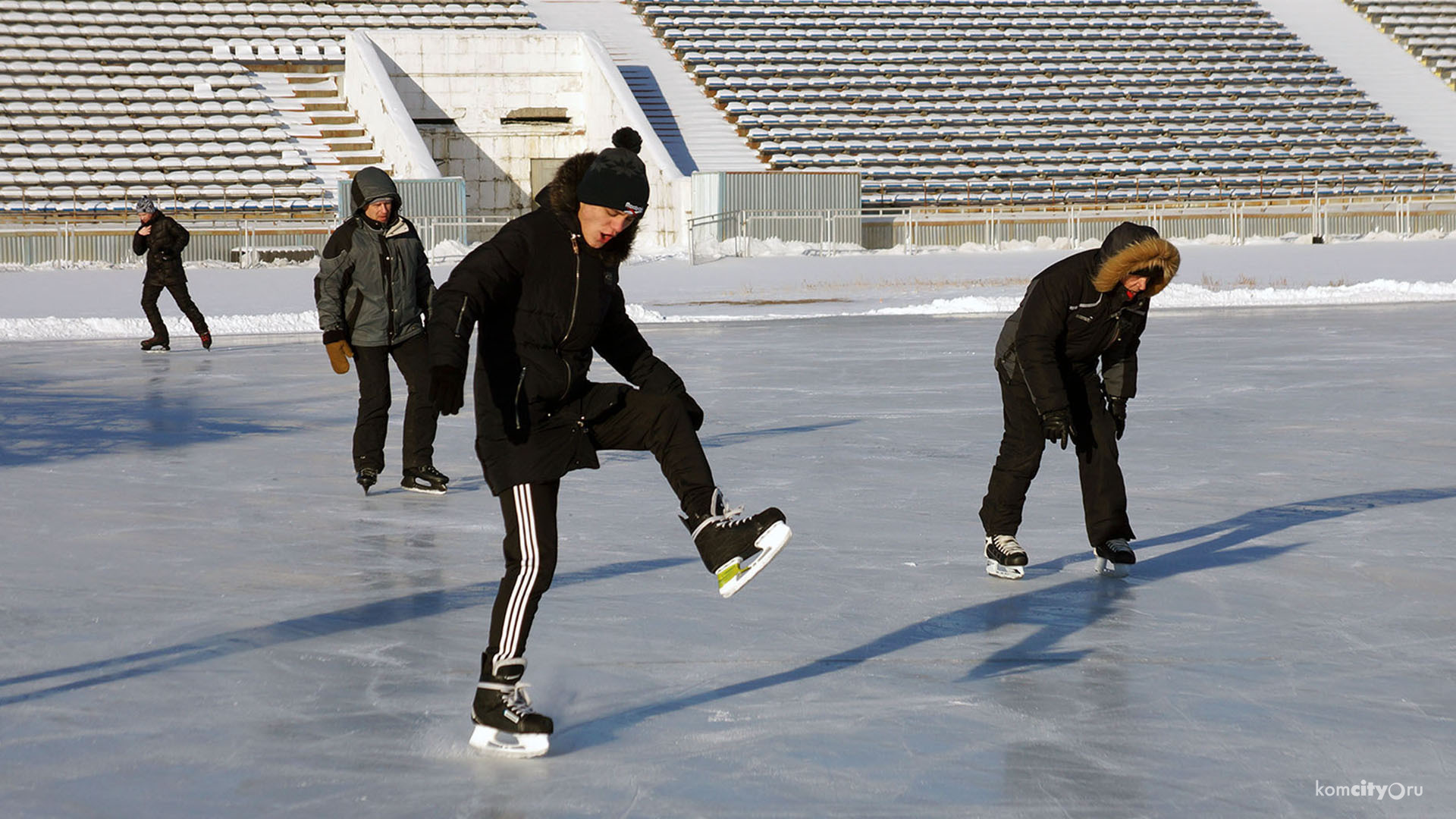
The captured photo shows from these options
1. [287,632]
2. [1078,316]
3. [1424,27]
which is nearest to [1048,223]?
[1424,27]

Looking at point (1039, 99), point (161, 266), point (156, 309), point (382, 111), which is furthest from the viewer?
point (1039, 99)

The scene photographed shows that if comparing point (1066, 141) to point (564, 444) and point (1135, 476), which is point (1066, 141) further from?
point (564, 444)

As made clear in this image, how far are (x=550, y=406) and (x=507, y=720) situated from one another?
2.57ft

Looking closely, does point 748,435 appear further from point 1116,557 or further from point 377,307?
point 1116,557

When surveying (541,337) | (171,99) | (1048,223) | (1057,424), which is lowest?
(1057,424)

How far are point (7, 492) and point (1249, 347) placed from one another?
11191 millimetres

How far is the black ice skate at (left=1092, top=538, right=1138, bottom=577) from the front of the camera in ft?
20.4

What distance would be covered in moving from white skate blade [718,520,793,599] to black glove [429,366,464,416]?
809 mm

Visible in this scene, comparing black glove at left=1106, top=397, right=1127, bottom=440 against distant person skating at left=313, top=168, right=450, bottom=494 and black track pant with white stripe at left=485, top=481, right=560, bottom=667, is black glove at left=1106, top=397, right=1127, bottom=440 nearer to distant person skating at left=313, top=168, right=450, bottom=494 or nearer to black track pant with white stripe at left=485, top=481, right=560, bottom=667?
black track pant with white stripe at left=485, top=481, right=560, bottom=667

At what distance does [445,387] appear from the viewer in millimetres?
3852

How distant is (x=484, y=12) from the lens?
128 feet

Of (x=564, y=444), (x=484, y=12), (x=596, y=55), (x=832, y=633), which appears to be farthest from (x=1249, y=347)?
(x=484, y=12)

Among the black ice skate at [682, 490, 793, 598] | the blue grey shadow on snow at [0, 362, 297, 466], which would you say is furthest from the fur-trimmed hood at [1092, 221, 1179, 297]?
the blue grey shadow on snow at [0, 362, 297, 466]

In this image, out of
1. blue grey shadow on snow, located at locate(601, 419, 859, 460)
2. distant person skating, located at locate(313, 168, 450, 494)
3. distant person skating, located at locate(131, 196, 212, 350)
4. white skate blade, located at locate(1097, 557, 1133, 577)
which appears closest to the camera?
white skate blade, located at locate(1097, 557, 1133, 577)
